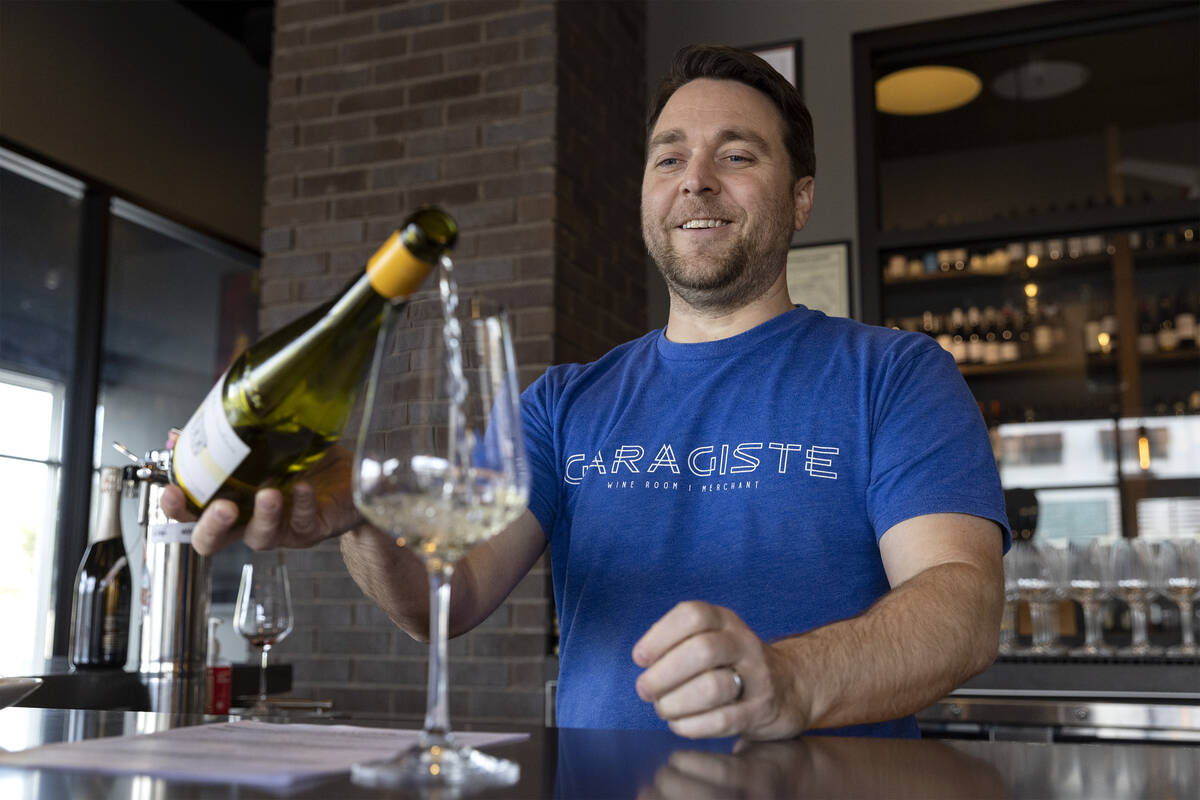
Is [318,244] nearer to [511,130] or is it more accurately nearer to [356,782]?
[511,130]

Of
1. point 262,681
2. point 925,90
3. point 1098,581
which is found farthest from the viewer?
point 925,90

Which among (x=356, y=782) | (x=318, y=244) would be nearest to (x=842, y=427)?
(x=356, y=782)

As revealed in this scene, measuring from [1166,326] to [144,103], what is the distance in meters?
3.92

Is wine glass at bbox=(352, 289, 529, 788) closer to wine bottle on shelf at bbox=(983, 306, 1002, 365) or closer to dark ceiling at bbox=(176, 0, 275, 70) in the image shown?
dark ceiling at bbox=(176, 0, 275, 70)

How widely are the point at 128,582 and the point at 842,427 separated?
3.80ft

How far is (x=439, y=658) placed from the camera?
1.78 feet

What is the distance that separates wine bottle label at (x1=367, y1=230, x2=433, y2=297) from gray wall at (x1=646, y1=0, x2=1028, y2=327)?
8.52 feet

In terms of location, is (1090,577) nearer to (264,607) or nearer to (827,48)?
(264,607)

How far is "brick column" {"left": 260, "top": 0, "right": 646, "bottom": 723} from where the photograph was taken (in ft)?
8.69

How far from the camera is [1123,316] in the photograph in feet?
13.5

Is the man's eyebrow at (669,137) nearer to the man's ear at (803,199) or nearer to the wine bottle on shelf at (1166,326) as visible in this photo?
the man's ear at (803,199)

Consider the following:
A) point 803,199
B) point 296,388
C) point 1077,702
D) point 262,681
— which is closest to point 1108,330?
point 1077,702

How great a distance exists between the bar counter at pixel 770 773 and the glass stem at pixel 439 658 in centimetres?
4

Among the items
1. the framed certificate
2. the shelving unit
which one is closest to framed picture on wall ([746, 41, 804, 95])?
the framed certificate
